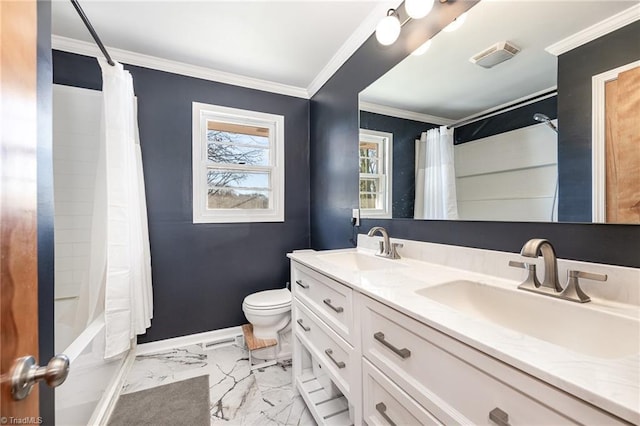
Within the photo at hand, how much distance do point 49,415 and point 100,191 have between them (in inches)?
53.2

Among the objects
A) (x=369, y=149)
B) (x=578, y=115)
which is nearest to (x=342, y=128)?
(x=369, y=149)

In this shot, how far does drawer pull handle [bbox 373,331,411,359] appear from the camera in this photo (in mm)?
758

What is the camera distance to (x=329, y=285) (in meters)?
1.17

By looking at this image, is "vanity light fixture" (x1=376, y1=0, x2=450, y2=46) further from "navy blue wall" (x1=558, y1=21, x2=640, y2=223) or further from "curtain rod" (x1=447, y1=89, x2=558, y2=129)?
"navy blue wall" (x1=558, y1=21, x2=640, y2=223)

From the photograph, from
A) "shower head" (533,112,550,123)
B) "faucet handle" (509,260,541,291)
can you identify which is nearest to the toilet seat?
"faucet handle" (509,260,541,291)

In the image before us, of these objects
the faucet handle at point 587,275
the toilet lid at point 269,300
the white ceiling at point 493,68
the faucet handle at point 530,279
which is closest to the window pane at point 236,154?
the toilet lid at point 269,300

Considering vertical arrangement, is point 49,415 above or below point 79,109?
below

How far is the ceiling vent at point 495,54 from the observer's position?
102cm

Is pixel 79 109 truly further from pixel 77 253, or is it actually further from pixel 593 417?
pixel 593 417

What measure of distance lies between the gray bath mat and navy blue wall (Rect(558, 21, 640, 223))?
1.95 m

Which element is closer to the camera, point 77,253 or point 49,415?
point 49,415

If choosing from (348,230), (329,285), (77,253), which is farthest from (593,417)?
(77,253)

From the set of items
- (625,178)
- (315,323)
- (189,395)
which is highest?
(625,178)

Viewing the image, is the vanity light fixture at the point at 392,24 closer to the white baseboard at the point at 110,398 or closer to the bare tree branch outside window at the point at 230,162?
the bare tree branch outside window at the point at 230,162
